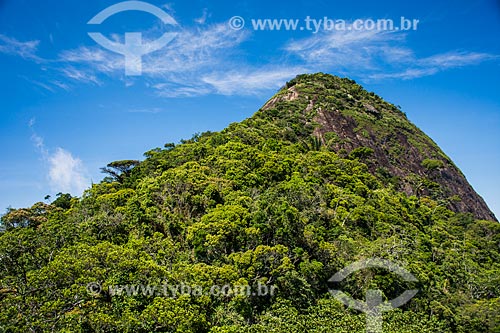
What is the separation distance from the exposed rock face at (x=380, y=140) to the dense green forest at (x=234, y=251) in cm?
1544

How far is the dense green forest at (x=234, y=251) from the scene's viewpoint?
20.6 m

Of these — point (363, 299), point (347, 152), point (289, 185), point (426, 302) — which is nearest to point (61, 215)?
point (289, 185)

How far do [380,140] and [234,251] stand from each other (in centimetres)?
5677

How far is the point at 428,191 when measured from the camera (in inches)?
2803

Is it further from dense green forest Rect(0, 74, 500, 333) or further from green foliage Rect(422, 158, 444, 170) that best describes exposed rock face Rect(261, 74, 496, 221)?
dense green forest Rect(0, 74, 500, 333)

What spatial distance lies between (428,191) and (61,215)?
190 ft

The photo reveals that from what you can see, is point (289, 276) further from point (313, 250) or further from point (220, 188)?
point (220, 188)

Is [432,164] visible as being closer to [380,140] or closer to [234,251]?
[380,140]

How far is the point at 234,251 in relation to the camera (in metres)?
28.5

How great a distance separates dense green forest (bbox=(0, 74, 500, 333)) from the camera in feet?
67.6
